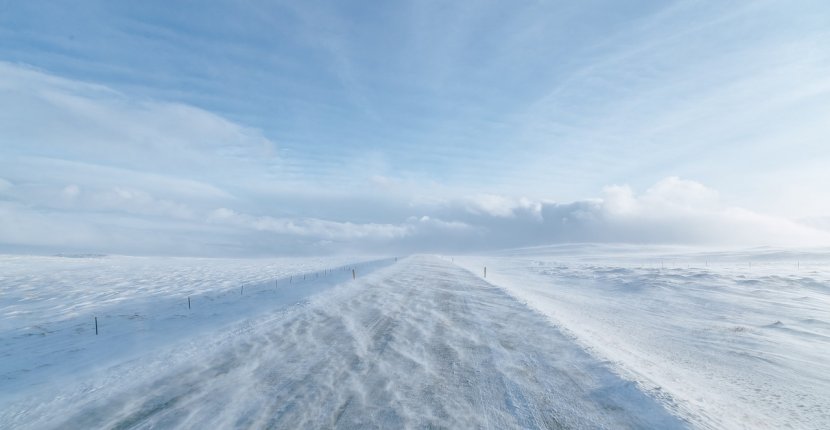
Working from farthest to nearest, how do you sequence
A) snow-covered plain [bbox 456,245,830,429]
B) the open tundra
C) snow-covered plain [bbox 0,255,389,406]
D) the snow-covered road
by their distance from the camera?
snow-covered plain [bbox 0,255,389,406]
snow-covered plain [bbox 456,245,830,429]
the open tundra
the snow-covered road

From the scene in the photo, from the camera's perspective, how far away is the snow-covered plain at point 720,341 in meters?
8.53

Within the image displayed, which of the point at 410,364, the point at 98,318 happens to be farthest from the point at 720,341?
the point at 98,318

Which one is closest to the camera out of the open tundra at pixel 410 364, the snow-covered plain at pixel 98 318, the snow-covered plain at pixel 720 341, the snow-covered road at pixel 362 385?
the snow-covered road at pixel 362 385

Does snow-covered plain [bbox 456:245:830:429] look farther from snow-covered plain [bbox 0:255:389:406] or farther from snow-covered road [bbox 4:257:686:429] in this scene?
snow-covered plain [bbox 0:255:389:406]

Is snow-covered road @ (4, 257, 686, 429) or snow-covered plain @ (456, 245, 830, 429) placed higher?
snow-covered road @ (4, 257, 686, 429)

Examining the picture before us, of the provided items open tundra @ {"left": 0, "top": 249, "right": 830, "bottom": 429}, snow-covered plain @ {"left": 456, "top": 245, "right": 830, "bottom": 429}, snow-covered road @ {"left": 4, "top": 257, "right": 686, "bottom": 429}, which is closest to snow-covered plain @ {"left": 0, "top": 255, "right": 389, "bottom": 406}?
open tundra @ {"left": 0, "top": 249, "right": 830, "bottom": 429}

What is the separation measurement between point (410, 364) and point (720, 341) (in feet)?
40.5

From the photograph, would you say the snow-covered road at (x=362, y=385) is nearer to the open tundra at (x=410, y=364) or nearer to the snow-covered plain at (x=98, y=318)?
the open tundra at (x=410, y=364)

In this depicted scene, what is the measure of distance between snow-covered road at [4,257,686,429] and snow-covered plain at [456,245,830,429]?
1303 millimetres

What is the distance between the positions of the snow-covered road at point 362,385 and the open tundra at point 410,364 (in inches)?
2.0

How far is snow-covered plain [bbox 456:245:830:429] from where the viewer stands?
853cm

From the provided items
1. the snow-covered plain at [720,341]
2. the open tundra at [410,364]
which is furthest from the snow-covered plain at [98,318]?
the snow-covered plain at [720,341]

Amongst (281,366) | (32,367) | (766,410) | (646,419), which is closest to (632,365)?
(766,410)

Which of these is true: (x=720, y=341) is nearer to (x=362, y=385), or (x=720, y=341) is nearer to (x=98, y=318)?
(x=362, y=385)
